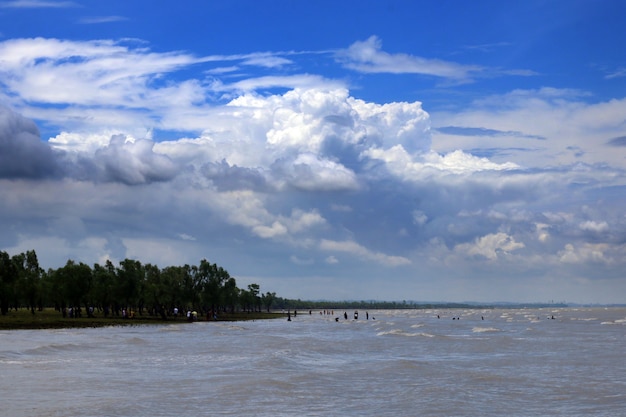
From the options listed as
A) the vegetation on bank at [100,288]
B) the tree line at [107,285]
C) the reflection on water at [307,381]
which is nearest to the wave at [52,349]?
the reflection on water at [307,381]

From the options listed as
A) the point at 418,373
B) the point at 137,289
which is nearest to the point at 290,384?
the point at 418,373

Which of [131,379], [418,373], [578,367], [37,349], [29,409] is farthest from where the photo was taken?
[37,349]

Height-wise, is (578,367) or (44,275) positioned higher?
(44,275)

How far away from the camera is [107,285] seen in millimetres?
121938

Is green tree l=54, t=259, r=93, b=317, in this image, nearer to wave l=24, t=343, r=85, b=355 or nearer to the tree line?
the tree line

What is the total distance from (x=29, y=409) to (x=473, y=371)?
23.5 m

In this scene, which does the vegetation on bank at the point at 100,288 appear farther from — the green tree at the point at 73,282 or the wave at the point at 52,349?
the wave at the point at 52,349

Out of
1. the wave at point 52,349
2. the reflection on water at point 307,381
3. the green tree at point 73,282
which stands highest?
the green tree at point 73,282

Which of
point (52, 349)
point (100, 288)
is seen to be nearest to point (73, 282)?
point (100, 288)

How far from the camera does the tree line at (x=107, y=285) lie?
113m

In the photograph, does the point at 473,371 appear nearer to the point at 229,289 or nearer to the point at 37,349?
the point at 37,349

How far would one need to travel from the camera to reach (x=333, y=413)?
23.8 meters

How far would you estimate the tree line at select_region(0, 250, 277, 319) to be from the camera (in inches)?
4441

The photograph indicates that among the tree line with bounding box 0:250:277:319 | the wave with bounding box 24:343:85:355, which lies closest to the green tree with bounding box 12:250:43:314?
the tree line with bounding box 0:250:277:319
